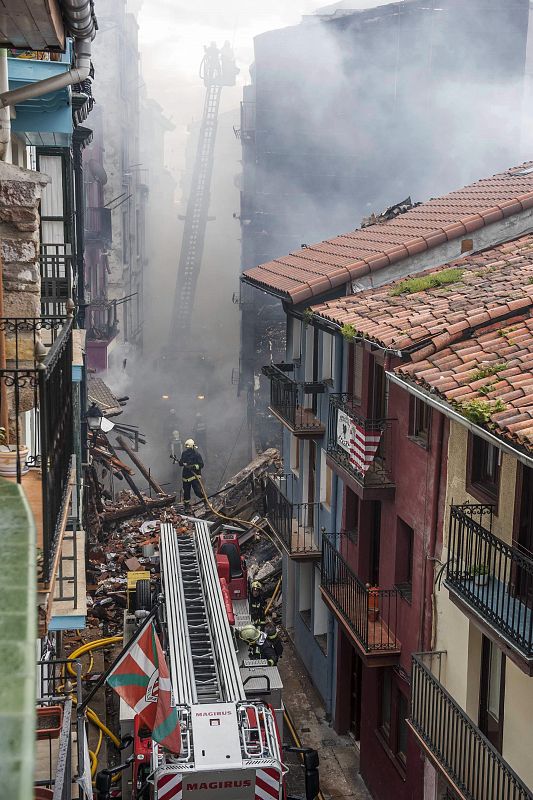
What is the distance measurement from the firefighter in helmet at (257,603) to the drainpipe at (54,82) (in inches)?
567

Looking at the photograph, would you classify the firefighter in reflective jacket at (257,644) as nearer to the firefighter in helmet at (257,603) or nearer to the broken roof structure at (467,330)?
the broken roof structure at (467,330)

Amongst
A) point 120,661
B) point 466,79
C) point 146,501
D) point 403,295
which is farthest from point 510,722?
point 466,79

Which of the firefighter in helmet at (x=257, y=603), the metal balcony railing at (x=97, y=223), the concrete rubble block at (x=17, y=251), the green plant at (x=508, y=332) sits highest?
the metal balcony railing at (x=97, y=223)

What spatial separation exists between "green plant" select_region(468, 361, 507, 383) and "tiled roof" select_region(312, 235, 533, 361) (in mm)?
1279

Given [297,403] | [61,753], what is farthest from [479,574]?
[297,403]

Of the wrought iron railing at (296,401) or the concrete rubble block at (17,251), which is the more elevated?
the concrete rubble block at (17,251)

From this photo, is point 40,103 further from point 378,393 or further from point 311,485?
point 311,485

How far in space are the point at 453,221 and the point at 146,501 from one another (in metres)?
15.0

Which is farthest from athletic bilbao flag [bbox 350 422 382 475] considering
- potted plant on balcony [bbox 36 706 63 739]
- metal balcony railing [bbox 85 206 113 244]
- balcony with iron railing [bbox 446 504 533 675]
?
metal balcony railing [bbox 85 206 113 244]

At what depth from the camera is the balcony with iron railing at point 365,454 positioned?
14109 millimetres

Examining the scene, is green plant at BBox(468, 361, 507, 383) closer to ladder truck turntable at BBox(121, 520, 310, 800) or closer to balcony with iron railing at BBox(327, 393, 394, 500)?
balcony with iron railing at BBox(327, 393, 394, 500)

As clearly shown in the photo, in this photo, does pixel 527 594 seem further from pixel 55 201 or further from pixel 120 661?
pixel 55 201

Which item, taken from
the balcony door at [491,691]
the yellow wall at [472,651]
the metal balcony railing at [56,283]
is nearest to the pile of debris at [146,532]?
the metal balcony railing at [56,283]

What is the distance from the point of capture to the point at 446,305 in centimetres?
1355
